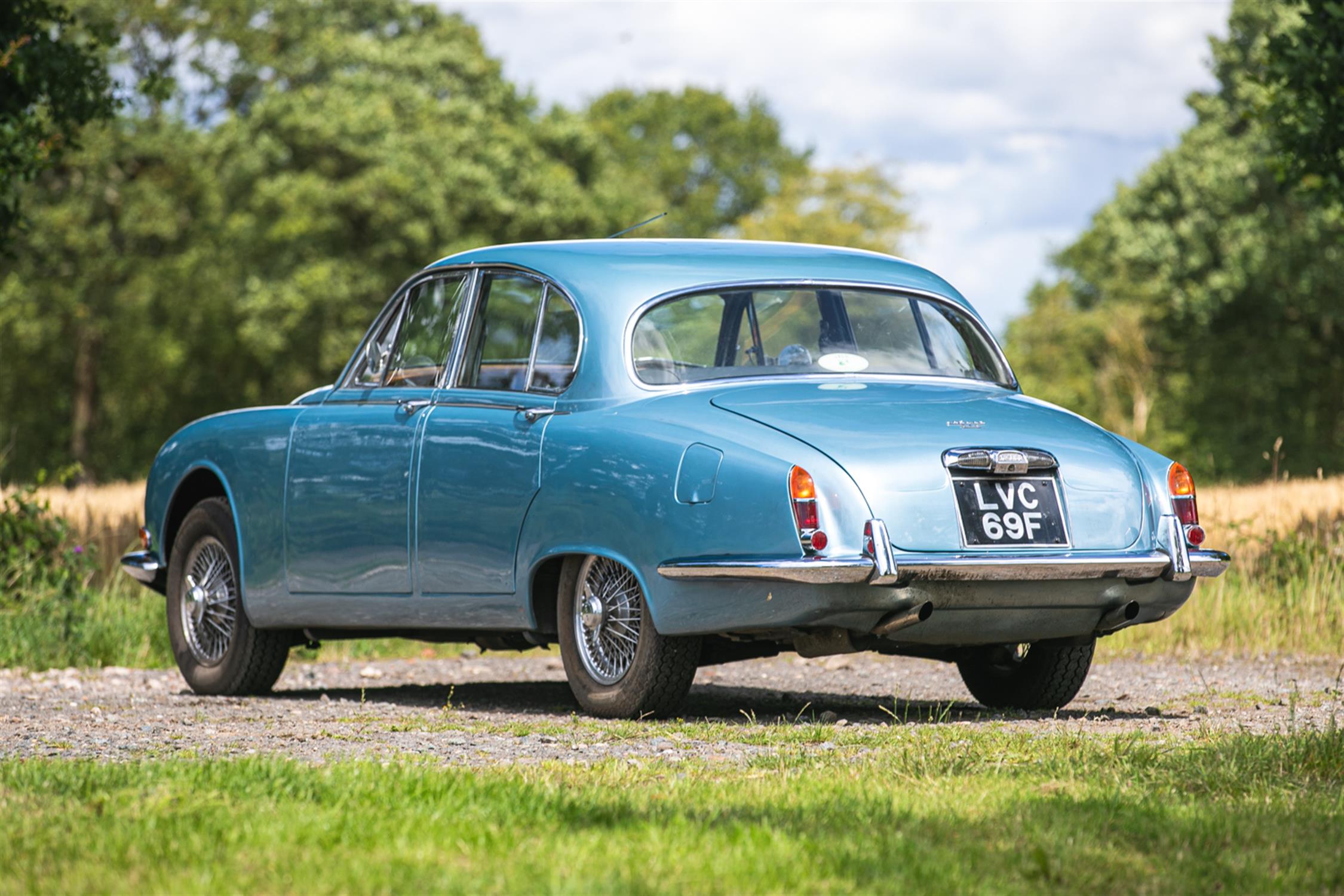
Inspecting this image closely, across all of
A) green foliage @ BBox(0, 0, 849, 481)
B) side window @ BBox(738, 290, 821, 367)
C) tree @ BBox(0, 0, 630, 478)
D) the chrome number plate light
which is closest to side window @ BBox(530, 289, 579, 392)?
side window @ BBox(738, 290, 821, 367)

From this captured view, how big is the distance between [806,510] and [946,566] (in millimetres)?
524

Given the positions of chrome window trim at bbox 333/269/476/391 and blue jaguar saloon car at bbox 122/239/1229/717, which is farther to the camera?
chrome window trim at bbox 333/269/476/391

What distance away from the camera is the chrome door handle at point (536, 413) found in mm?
6944

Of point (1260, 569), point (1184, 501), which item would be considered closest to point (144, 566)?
point (1184, 501)

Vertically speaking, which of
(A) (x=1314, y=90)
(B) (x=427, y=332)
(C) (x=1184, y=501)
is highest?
(A) (x=1314, y=90)

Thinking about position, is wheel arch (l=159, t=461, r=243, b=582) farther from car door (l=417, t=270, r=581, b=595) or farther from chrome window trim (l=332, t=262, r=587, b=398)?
car door (l=417, t=270, r=581, b=595)

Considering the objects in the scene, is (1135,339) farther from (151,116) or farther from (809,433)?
(809,433)

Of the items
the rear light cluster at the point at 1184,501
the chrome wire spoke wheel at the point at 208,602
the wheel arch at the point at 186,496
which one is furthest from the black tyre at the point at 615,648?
the wheel arch at the point at 186,496

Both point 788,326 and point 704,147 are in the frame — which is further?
point 704,147

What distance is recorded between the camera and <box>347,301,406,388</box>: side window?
8.14 metres

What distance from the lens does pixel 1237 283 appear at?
3288 cm

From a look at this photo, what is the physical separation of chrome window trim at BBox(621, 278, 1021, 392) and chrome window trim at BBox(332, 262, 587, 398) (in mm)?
232

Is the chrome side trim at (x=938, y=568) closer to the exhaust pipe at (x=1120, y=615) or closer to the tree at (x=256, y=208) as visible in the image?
the exhaust pipe at (x=1120, y=615)

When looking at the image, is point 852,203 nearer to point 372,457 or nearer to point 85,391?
point 85,391
